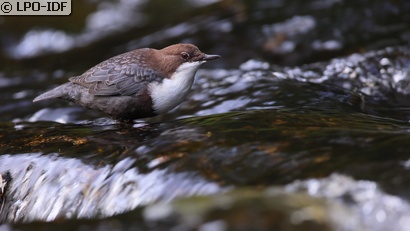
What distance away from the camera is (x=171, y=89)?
16.3 ft

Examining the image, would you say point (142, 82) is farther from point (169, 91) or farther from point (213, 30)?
point (213, 30)

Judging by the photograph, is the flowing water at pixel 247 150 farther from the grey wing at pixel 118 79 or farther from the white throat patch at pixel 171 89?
the grey wing at pixel 118 79

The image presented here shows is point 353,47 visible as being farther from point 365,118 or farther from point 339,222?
point 339,222

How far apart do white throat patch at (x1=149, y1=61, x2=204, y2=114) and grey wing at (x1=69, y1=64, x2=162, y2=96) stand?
8 centimetres

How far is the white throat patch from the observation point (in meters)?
4.98

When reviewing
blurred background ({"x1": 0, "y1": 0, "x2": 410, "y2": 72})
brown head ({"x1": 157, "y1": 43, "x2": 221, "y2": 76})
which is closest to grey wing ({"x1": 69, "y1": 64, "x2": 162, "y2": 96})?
brown head ({"x1": 157, "y1": 43, "x2": 221, "y2": 76})

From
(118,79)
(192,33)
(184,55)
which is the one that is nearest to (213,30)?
(192,33)

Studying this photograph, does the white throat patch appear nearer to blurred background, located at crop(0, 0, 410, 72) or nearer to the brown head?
the brown head

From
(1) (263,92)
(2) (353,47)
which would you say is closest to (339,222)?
(1) (263,92)

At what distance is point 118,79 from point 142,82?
216mm

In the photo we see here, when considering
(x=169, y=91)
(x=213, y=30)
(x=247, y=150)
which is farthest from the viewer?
(x=213, y=30)

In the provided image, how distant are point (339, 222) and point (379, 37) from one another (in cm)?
522

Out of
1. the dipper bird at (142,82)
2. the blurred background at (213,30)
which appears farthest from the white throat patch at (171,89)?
the blurred background at (213,30)

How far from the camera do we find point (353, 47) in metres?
7.76
